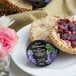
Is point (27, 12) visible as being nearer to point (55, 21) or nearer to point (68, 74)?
point (55, 21)

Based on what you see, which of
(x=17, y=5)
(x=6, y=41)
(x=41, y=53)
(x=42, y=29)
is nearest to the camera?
(x=6, y=41)

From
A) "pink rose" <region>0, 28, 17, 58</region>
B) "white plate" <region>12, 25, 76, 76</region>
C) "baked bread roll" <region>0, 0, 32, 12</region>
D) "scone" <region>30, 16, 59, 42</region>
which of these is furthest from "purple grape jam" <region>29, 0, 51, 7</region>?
"pink rose" <region>0, 28, 17, 58</region>

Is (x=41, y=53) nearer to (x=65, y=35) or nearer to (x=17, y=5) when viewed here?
(x=65, y=35)

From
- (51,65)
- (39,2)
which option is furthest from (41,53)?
(39,2)

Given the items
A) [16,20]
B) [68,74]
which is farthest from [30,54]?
Answer: [16,20]

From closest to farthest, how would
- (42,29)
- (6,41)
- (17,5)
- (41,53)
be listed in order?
1. (6,41)
2. (41,53)
3. (42,29)
4. (17,5)

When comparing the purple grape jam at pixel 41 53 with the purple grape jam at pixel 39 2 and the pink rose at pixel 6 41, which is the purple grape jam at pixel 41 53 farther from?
the purple grape jam at pixel 39 2
